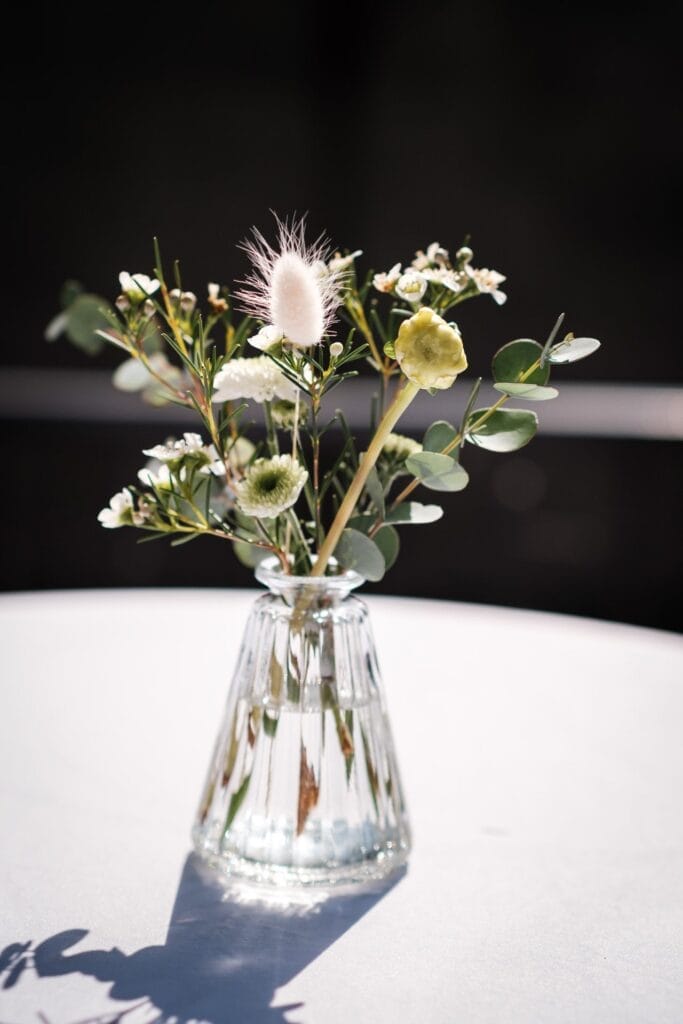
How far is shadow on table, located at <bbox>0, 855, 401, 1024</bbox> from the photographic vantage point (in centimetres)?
51

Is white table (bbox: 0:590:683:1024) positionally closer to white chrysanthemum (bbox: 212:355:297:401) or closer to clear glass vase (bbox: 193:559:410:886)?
clear glass vase (bbox: 193:559:410:886)

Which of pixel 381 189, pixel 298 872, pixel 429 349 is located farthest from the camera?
pixel 381 189

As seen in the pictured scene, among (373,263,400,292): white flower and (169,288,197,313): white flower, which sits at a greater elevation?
(373,263,400,292): white flower

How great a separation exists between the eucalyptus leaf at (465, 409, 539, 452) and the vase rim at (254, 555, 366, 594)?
0.10 m

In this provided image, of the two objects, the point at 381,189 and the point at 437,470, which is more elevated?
the point at 381,189

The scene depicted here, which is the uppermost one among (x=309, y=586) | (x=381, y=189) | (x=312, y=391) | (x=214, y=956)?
(x=381, y=189)

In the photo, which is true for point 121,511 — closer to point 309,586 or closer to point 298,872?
point 309,586

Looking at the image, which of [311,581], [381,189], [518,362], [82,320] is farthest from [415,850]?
[381,189]

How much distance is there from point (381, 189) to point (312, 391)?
3.17 metres

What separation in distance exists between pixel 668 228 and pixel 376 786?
11.1ft

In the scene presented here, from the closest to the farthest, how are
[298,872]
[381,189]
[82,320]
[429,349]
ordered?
[429,349], [298,872], [82,320], [381,189]

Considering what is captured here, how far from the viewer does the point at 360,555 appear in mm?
612

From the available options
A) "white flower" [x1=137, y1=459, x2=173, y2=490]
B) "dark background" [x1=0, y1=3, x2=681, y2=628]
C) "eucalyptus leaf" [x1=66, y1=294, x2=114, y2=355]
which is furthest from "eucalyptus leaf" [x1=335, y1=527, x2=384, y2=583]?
"dark background" [x1=0, y1=3, x2=681, y2=628]

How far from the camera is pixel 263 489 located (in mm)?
551
